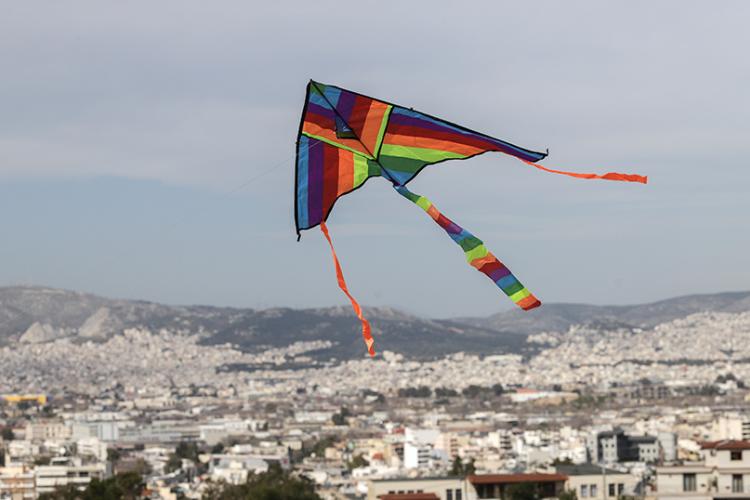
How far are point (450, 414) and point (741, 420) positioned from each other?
212ft

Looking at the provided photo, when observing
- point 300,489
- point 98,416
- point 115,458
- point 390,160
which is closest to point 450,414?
point 98,416

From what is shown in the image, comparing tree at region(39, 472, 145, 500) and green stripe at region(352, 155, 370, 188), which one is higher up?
green stripe at region(352, 155, 370, 188)

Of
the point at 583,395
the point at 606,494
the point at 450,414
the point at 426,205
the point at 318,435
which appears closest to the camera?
the point at 426,205

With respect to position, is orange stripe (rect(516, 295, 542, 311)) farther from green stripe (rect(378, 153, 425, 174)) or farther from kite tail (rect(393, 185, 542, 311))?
green stripe (rect(378, 153, 425, 174))

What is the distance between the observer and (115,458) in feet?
372

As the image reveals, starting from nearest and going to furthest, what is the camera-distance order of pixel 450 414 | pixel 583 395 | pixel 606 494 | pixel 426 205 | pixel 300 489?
pixel 426 205 → pixel 606 494 → pixel 300 489 → pixel 450 414 → pixel 583 395

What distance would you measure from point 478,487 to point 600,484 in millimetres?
4506

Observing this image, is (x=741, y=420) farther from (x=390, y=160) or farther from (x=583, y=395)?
(x=390, y=160)

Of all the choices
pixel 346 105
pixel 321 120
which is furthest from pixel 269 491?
pixel 346 105

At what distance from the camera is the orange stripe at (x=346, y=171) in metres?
10.3

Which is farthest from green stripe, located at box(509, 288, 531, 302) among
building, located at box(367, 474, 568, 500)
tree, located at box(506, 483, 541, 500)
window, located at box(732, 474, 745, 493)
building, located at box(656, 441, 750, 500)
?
tree, located at box(506, 483, 541, 500)

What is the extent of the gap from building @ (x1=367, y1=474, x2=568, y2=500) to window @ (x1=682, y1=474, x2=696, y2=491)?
7444mm

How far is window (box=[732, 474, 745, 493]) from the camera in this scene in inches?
1400

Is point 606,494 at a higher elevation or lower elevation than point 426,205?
lower
